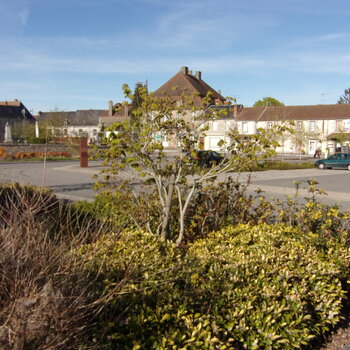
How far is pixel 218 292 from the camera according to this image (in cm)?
337

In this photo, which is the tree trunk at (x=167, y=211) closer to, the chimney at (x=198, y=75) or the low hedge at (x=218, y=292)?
the low hedge at (x=218, y=292)

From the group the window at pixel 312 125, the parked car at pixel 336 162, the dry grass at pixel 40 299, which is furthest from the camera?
the window at pixel 312 125

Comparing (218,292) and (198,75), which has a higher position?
(198,75)

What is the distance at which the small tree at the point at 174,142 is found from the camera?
208 inches

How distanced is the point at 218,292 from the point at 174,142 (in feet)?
9.34

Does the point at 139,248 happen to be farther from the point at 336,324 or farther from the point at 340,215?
the point at 340,215

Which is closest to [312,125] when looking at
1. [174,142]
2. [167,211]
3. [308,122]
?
[308,122]

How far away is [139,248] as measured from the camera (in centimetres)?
419

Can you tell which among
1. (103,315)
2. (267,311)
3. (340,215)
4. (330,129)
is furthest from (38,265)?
(330,129)

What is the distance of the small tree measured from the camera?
Answer: 5.27 metres

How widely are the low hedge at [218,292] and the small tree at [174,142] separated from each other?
0.96 meters

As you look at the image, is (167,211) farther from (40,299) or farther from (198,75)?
(198,75)

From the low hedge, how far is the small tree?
0.96 meters

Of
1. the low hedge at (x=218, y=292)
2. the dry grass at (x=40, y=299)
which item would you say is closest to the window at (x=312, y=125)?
the low hedge at (x=218, y=292)
